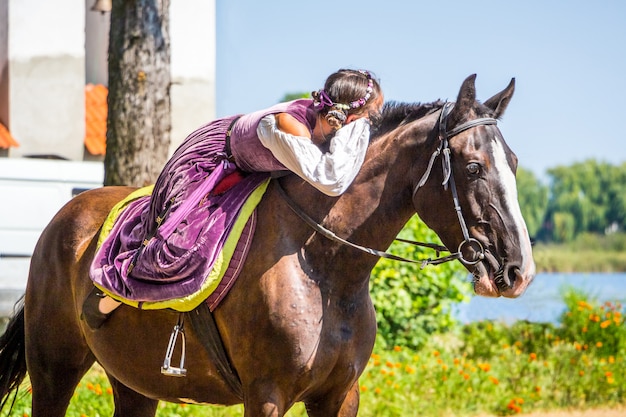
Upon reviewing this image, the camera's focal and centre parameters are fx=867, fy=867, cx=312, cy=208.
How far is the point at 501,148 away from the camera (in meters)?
3.38

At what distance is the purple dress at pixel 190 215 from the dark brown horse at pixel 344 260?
0.51 feet

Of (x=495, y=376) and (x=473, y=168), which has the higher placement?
(x=473, y=168)

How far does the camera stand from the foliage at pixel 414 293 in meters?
8.77

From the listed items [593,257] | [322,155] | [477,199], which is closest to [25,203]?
[322,155]

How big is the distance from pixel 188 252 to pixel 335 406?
914 mm

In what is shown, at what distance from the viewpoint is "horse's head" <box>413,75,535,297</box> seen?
130 inches

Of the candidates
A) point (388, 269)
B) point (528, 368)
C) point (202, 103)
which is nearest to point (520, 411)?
point (528, 368)

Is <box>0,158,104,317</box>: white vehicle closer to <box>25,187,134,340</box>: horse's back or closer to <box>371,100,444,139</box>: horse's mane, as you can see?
Result: <box>25,187,134,340</box>: horse's back

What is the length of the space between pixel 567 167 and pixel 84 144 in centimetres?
4345

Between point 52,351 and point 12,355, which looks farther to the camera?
point 12,355

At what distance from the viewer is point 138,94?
21.3ft

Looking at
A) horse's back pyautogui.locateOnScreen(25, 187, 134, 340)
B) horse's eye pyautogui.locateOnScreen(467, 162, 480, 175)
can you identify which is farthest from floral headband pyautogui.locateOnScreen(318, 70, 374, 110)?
horse's back pyautogui.locateOnScreen(25, 187, 134, 340)

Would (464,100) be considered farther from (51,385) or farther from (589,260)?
(589,260)

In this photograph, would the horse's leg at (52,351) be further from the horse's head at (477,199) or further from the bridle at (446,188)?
the horse's head at (477,199)
